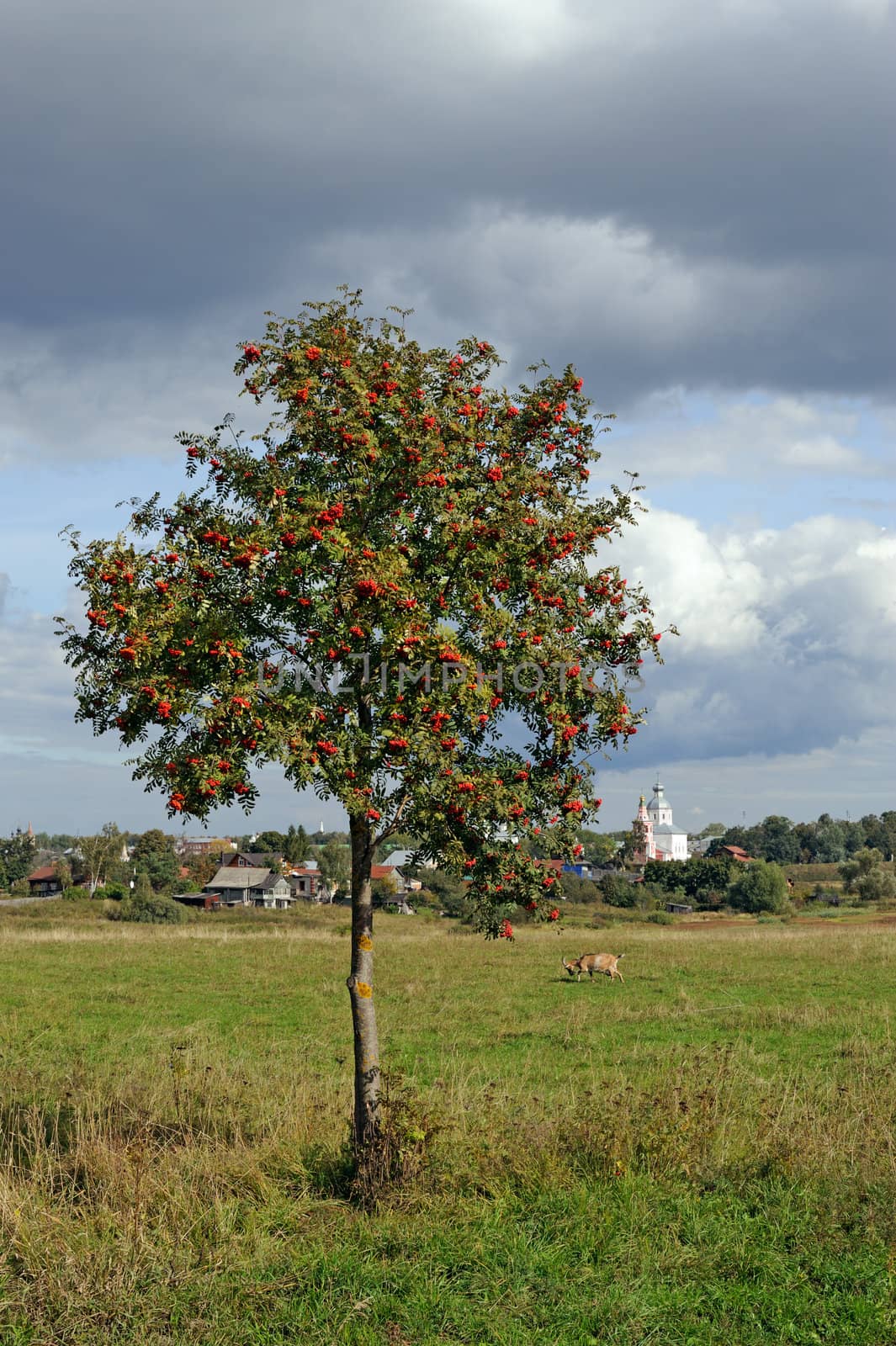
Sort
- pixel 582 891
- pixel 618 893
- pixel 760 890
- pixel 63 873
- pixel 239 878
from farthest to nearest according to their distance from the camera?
pixel 63 873, pixel 239 878, pixel 582 891, pixel 760 890, pixel 618 893

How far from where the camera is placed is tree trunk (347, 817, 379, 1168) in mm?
9930

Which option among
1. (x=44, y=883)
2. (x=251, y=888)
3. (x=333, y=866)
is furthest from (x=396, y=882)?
(x=44, y=883)

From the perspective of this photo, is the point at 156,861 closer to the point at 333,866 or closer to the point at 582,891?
the point at 333,866

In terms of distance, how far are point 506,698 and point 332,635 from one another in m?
1.84

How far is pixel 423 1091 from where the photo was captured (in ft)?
44.0

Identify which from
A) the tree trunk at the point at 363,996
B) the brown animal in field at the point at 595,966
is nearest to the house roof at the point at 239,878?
the brown animal in field at the point at 595,966

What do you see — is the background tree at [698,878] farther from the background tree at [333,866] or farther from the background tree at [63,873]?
the background tree at [63,873]

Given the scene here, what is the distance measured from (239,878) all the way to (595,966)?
98249 millimetres

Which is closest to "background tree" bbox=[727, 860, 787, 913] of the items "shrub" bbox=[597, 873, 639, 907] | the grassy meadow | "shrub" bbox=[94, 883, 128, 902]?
"shrub" bbox=[597, 873, 639, 907]

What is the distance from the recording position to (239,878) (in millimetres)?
124438

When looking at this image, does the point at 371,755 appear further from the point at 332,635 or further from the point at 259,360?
the point at 259,360

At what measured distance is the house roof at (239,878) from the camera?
12238 centimetres

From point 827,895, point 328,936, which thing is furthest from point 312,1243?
point 827,895

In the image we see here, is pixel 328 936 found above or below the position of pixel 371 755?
below
